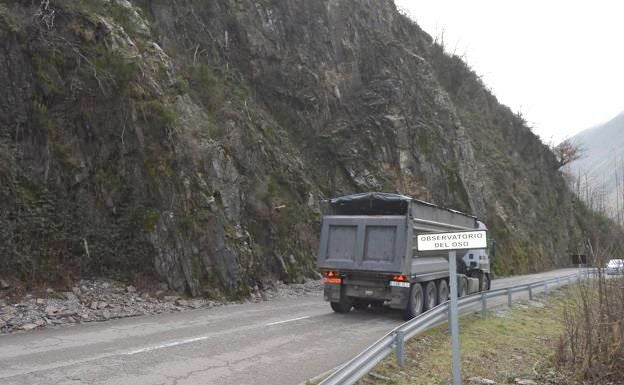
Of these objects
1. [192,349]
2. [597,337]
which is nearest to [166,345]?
[192,349]

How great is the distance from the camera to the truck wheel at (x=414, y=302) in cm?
1252

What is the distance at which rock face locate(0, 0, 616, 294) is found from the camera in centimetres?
1441

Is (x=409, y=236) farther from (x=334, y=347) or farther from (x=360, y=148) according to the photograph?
(x=360, y=148)

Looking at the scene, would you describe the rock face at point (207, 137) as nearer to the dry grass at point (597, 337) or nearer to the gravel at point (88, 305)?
the gravel at point (88, 305)

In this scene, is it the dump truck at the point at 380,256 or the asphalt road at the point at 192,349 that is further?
the dump truck at the point at 380,256

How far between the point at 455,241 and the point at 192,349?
5.19 meters

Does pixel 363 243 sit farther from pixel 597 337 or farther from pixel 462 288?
pixel 597 337

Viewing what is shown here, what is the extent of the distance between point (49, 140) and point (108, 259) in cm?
403

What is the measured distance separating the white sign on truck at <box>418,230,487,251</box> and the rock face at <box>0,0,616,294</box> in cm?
1072

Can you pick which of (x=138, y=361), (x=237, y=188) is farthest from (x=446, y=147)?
(x=138, y=361)

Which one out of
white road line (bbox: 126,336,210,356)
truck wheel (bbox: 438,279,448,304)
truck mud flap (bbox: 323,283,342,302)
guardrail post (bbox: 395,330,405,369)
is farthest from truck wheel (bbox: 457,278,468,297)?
white road line (bbox: 126,336,210,356)

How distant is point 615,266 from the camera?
7996 mm

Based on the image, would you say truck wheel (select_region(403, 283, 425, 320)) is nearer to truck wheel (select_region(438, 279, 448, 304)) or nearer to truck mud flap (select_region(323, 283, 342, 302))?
truck wheel (select_region(438, 279, 448, 304))

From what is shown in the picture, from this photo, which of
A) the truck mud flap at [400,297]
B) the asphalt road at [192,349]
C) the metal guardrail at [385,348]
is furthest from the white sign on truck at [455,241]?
the truck mud flap at [400,297]
